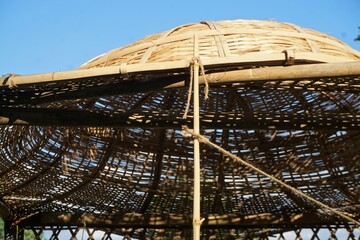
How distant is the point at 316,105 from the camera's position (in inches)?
227

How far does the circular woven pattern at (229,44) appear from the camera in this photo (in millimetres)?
3357

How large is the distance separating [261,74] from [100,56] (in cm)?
159

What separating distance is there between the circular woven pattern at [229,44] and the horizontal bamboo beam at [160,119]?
422mm

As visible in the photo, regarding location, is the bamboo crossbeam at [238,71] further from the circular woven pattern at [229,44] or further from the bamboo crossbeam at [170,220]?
the bamboo crossbeam at [170,220]

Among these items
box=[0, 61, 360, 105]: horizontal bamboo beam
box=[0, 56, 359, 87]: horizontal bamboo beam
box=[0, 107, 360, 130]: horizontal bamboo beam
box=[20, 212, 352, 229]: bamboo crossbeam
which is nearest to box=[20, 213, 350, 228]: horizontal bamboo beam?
box=[20, 212, 352, 229]: bamboo crossbeam

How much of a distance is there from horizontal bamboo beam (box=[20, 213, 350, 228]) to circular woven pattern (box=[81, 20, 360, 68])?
3623mm

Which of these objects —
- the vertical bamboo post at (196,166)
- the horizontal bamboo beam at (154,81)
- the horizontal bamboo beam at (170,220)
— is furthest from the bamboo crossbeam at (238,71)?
the horizontal bamboo beam at (170,220)

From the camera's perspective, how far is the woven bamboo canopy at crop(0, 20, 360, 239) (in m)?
3.33

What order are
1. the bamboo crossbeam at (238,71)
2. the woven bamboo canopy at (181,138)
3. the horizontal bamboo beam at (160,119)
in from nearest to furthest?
the bamboo crossbeam at (238,71) < the woven bamboo canopy at (181,138) < the horizontal bamboo beam at (160,119)

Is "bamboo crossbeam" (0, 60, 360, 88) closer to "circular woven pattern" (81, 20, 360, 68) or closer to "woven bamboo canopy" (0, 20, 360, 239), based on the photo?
"woven bamboo canopy" (0, 20, 360, 239)

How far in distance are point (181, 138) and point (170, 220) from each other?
3.86 feet

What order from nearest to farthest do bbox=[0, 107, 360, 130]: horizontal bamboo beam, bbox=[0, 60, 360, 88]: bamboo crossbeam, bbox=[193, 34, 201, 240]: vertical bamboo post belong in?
bbox=[193, 34, 201, 240]: vertical bamboo post
bbox=[0, 60, 360, 88]: bamboo crossbeam
bbox=[0, 107, 360, 130]: horizontal bamboo beam

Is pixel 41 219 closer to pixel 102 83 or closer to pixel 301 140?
pixel 301 140

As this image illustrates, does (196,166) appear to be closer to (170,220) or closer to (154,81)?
(154,81)
